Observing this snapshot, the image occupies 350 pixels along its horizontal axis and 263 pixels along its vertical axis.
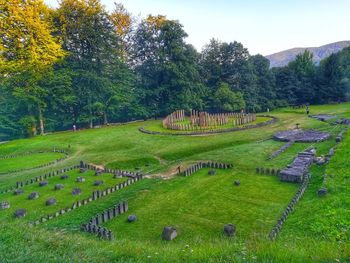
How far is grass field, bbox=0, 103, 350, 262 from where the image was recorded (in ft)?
22.5

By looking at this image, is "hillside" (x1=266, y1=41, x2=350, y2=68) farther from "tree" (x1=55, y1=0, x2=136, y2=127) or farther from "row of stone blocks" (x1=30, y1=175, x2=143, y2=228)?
"row of stone blocks" (x1=30, y1=175, x2=143, y2=228)

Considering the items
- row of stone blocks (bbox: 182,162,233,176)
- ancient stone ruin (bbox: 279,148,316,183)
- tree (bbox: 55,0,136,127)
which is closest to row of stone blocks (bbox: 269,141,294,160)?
ancient stone ruin (bbox: 279,148,316,183)

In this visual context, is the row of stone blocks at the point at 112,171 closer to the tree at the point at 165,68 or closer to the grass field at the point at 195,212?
the grass field at the point at 195,212

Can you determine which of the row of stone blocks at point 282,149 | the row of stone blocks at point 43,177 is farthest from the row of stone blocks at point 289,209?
the row of stone blocks at point 43,177

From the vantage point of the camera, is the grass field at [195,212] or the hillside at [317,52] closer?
the grass field at [195,212]

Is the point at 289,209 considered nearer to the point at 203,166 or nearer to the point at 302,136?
the point at 203,166

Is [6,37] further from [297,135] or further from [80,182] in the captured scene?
[297,135]

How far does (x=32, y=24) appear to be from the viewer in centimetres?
2744

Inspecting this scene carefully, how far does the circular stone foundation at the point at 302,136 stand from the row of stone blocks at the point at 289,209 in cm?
1062

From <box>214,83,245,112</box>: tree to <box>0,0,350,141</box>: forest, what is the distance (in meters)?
0.19

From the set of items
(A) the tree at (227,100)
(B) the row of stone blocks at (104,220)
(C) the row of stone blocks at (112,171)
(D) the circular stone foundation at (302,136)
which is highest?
(A) the tree at (227,100)

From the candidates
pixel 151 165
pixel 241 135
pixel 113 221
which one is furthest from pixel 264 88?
pixel 113 221

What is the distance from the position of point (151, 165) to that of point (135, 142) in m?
8.31

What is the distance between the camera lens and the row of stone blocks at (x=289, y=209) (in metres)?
11.5
